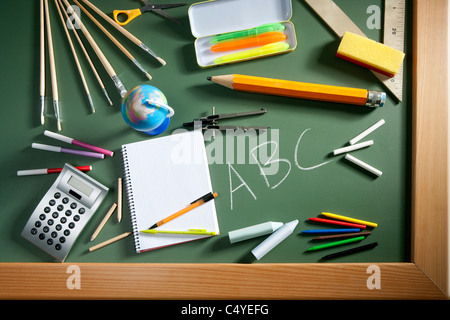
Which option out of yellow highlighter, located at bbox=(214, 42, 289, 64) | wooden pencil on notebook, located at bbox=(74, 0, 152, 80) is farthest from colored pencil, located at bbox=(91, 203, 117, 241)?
yellow highlighter, located at bbox=(214, 42, 289, 64)

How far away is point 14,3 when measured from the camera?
1030mm

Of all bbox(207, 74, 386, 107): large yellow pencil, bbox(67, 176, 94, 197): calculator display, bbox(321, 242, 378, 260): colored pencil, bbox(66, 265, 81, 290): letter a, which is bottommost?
bbox(66, 265, 81, 290): letter a

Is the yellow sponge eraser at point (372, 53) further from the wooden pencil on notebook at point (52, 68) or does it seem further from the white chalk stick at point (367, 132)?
the wooden pencil on notebook at point (52, 68)

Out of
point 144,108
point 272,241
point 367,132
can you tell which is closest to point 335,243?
point 272,241

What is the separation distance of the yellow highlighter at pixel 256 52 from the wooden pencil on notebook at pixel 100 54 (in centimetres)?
26

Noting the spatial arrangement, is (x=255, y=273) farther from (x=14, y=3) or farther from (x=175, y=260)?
(x=14, y=3)

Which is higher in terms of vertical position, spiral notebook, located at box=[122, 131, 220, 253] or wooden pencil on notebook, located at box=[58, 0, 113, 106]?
wooden pencil on notebook, located at box=[58, 0, 113, 106]

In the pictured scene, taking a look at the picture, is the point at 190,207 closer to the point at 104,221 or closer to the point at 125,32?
the point at 104,221

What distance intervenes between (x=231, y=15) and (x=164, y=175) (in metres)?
0.46

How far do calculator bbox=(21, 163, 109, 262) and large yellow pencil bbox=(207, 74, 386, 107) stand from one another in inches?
16.9

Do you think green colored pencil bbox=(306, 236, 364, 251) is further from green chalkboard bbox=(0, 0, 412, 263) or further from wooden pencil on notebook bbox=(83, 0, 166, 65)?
wooden pencil on notebook bbox=(83, 0, 166, 65)

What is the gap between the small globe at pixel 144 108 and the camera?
854 mm

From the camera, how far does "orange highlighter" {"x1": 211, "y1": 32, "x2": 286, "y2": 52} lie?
0.97 m

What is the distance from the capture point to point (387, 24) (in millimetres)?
973
